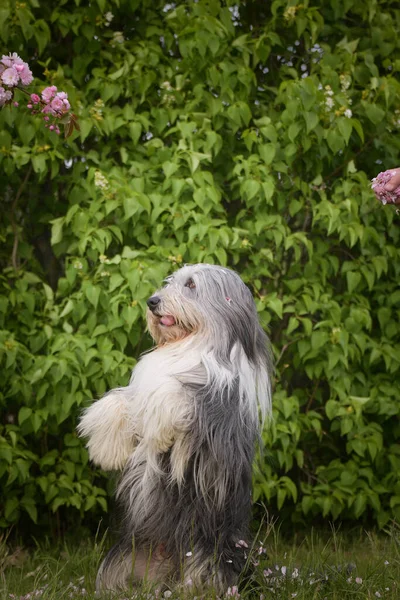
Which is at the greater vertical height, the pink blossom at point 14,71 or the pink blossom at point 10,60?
the pink blossom at point 10,60

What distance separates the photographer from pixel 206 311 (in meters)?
3.25

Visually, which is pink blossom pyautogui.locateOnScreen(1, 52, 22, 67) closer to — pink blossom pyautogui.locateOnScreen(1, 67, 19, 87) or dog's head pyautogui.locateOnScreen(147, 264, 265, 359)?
pink blossom pyautogui.locateOnScreen(1, 67, 19, 87)

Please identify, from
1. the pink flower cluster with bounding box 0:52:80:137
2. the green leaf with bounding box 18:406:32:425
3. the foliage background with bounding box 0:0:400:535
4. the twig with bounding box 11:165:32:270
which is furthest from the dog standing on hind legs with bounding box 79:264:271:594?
the twig with bounding box 11:165:32:270

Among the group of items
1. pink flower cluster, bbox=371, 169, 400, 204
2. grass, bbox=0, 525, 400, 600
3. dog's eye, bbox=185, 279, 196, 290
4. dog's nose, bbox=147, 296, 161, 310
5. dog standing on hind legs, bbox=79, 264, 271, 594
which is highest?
pink flower cluster, bbox=371, 169, 400, 204

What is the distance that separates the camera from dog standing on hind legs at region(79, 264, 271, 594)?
312 cm

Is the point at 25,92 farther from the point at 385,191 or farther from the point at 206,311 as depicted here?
the point at 385,191

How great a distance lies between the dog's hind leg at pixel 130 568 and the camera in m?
3.15

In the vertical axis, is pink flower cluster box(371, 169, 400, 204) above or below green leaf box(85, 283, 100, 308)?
above

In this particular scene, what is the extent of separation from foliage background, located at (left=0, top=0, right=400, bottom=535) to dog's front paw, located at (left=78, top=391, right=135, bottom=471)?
1.12 m

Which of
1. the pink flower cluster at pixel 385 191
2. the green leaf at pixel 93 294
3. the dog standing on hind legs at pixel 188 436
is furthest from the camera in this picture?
the green leaf at pixel 93 294

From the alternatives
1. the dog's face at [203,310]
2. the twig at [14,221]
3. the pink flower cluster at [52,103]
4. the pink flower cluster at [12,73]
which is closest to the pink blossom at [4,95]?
the pink flower cluster at [12,73]

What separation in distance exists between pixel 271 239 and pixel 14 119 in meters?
1.52

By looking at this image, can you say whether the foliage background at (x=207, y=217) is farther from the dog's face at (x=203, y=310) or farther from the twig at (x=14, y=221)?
the dog's face at (x=203, y=310)

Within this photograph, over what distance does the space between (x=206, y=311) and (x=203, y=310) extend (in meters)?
0.01
